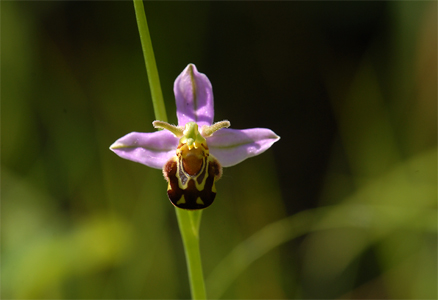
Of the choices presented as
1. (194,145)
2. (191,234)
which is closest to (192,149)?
(194,145)

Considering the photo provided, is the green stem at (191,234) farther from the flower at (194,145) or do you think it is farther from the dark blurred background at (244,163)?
the dark blurred background at (244,163)

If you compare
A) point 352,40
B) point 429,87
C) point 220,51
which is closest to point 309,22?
point 352,40

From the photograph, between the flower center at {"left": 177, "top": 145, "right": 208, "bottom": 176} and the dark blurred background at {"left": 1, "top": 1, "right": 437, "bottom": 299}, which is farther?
the dark blurred background at {"left": 1, "top": 1, "right": 437, "bottom": 299}

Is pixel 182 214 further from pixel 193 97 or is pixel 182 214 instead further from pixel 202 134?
pixel 193 97

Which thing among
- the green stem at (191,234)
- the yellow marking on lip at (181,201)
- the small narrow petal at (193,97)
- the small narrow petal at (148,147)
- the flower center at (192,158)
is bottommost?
the green stem at (191,234)

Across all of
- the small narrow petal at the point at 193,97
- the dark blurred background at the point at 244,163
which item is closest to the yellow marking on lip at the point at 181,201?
the small narrow petal at the point at 193,97

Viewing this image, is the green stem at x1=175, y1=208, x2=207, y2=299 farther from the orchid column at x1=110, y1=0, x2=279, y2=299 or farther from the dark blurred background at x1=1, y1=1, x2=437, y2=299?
the dark blurred background at x1=1, y1=1, x2=437, y2=299

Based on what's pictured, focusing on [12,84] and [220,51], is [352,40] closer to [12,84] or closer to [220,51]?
[220,51]

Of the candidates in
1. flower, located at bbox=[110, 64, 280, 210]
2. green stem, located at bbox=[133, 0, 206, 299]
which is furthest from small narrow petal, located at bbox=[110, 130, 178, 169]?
green stem, located at bbox=[133, 0, 206, 299]
